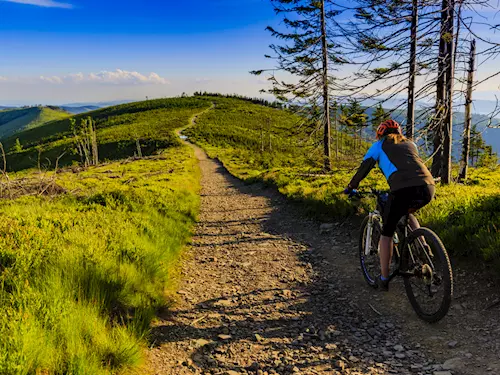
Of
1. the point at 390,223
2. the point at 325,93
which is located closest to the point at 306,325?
the point at 390,223

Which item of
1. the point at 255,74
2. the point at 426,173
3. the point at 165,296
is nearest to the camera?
the point at 426,173

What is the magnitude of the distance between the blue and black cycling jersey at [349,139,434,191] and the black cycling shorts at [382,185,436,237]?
0.26 feet

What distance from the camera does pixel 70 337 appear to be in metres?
3.00

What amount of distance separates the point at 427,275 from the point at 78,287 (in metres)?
4.43

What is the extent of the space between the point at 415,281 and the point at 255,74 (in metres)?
16.1

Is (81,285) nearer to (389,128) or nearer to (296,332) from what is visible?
(296,332)

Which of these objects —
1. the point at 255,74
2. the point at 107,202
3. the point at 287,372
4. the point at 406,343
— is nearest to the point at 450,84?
the point at 406,343

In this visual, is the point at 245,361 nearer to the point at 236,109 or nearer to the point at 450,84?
the point at 450,84

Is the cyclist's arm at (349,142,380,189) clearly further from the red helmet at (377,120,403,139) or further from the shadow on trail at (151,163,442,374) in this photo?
the shadow on trail at (151,163,442,374)

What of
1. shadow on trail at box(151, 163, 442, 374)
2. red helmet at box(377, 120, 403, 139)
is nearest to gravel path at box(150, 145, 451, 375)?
shadow on trail at box(151, 163, 442, 374)

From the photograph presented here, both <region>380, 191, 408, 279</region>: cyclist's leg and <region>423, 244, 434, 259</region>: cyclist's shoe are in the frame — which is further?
<region>380, 191, 408, 279</region>: cyclist's leg

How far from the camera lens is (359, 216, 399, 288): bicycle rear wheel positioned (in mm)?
4952

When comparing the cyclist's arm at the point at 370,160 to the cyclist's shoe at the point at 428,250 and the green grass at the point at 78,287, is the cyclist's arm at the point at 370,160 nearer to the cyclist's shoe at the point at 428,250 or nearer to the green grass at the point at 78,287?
the cyclist's shoe at the point at 428,250

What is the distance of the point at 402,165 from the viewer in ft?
13.1
